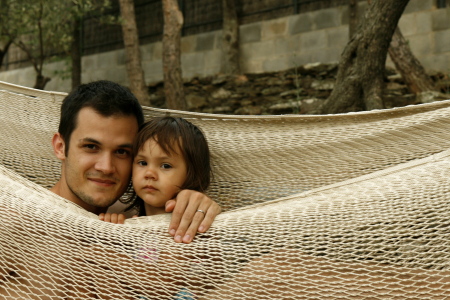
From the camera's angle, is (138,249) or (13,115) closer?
(138,249)

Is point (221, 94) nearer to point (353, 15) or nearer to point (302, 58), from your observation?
point (302, 58)

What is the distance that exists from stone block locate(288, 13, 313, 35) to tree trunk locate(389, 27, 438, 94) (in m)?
1.29

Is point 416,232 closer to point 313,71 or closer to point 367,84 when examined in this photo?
point 367,84

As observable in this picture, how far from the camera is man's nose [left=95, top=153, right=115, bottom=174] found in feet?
5.88

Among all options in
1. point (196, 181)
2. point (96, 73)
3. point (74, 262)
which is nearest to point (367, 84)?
point (196, 181)

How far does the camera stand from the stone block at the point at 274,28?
5.55m

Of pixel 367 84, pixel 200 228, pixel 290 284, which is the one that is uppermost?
pixel 367 84

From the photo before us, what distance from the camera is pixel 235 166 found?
6.96ft

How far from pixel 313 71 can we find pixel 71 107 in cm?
363

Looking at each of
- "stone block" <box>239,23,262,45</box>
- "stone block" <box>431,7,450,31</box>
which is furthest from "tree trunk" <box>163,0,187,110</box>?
"stone block" <box>431,7,450,31</box>

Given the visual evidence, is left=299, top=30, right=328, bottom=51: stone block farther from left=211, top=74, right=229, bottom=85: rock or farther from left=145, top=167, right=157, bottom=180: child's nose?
left=145, top=167, right=157, bottom=180: child's nose

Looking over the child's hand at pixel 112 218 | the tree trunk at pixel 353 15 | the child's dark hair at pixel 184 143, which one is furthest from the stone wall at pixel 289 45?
the child's hand at pixel 112 218

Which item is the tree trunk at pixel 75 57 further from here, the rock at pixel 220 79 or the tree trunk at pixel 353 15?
the tree trunk at pixel 353 15

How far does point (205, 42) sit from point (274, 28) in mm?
842
